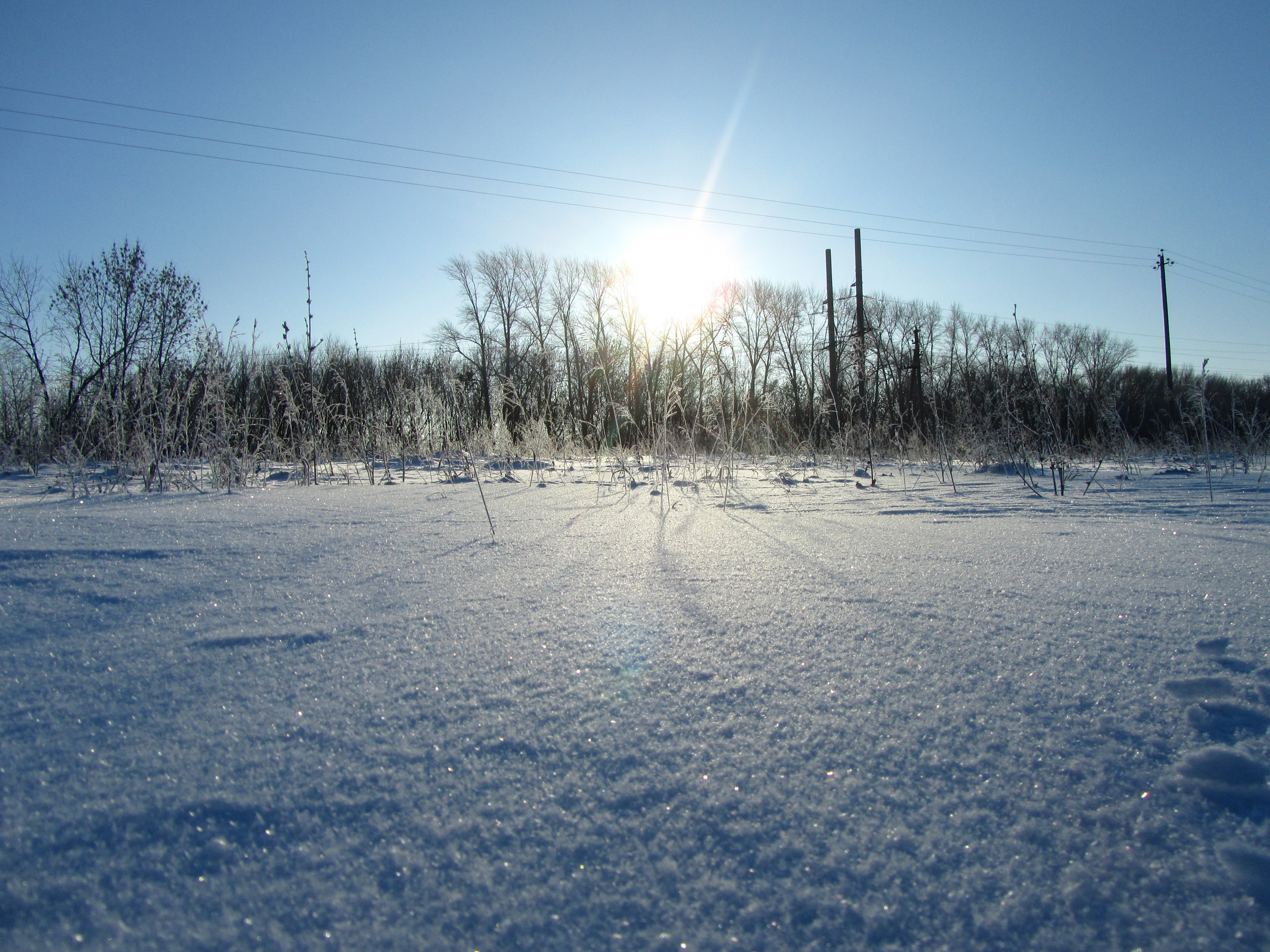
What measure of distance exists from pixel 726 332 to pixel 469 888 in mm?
4290

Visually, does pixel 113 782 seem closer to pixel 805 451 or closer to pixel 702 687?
pixel 702 687

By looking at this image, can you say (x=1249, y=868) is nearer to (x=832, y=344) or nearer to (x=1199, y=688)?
(x=1199, y=688)

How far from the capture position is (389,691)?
29.1 inches

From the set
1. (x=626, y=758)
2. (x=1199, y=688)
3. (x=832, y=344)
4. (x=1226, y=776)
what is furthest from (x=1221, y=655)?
(x=832, y=344)

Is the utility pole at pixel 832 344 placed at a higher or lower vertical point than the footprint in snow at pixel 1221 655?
higher

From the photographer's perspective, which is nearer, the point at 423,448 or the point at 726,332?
the point at 726,332

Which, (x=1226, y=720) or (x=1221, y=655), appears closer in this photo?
(x=1226, y=720)

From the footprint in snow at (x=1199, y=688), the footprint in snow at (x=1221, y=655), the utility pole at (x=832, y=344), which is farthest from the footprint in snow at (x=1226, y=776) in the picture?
the utility pole at (x=832, y=344)

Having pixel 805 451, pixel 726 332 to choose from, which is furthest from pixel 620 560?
pixel 805 451

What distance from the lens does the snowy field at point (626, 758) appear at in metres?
0.44

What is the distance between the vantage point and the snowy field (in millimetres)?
437

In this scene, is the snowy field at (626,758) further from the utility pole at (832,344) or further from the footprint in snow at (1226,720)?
the utility pole at (832,344)

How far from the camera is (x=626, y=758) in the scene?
2.03 feet

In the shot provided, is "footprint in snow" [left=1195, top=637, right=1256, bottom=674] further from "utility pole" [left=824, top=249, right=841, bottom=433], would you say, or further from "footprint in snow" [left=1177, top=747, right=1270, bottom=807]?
"utility pole" [left=824, top=249, right=841, bottom=433]
